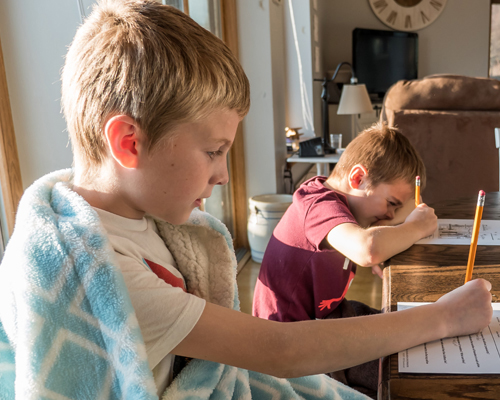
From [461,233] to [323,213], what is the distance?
334mm

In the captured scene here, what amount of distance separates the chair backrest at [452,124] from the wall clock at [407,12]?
3.87 metres

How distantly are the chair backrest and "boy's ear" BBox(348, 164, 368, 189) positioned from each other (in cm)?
149

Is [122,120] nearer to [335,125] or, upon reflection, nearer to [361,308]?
[361,308]

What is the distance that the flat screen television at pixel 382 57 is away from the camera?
6.00 metres

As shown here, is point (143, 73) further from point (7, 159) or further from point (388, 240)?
point (7, 159)

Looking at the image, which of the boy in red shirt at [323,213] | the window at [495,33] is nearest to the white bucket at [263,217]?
the boy in red shirt at [323,213]

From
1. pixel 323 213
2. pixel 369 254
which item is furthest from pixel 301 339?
pixel 323 213

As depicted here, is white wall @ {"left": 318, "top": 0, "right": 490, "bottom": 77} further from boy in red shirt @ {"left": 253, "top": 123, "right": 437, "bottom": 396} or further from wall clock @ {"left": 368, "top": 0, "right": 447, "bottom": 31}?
boy in red shirt @ {"left": 253, "top": 123, "right": 437, "bottom": 396}

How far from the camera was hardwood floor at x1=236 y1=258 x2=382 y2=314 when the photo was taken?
244 cm

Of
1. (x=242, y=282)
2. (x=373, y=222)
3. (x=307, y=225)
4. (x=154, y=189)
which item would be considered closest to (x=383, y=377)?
(x=154, y=189)

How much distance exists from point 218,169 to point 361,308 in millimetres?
897

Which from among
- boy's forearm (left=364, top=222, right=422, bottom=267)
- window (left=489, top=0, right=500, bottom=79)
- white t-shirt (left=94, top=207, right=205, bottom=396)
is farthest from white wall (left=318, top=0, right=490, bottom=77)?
white t-shirt (left=94, top=207, right=205, bottom=396)

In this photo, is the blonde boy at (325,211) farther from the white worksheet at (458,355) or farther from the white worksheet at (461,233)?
the white worksheet at (458,355)

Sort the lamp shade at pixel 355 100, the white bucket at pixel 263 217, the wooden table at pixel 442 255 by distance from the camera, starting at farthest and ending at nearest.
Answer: the lamp shade at pixel 355 100 < the white bucket at pixel 263 217 < the wooden table at pixel 442 255
